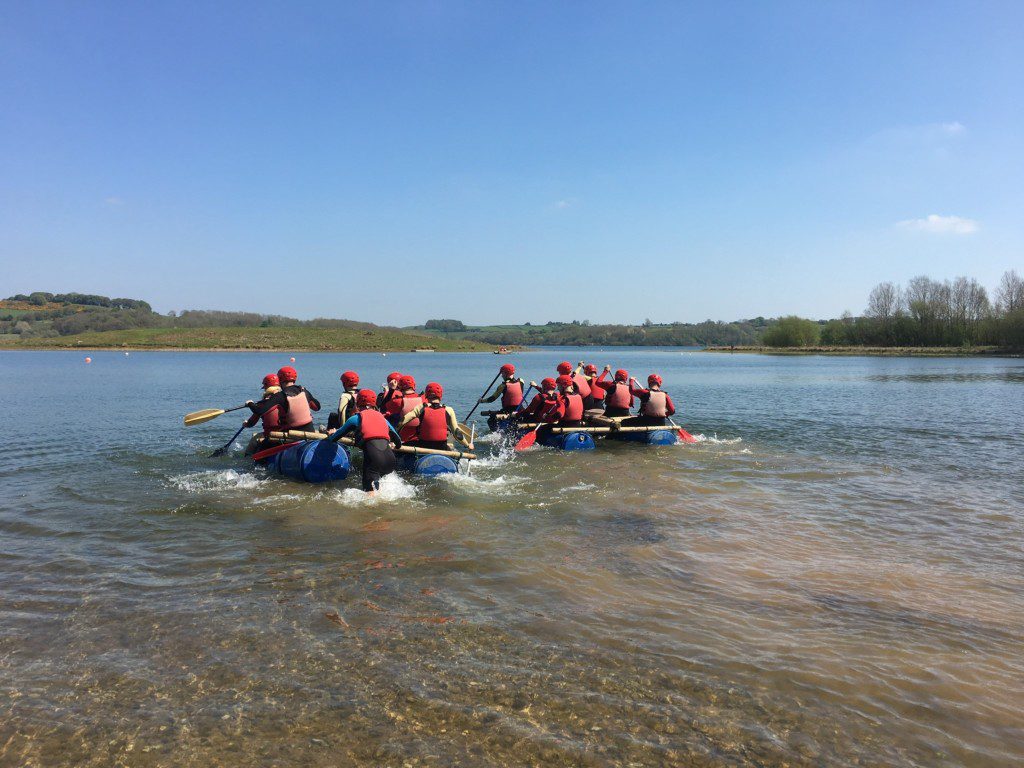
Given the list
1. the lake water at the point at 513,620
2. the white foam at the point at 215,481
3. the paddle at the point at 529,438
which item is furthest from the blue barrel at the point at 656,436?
the white foam at the point at 215,481

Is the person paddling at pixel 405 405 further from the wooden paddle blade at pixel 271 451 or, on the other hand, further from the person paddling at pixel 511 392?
the person paddling at pixel 511 392

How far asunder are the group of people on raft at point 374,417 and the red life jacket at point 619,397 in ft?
24.0

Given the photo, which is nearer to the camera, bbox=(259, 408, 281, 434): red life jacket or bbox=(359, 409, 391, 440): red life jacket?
bbox=(359, 409, 391, 440): red life jacket

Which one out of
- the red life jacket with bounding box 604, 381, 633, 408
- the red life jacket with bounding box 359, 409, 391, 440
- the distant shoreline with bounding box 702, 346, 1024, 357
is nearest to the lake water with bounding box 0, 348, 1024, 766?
the red life jacket with bounding box 359, 409, 391, 440

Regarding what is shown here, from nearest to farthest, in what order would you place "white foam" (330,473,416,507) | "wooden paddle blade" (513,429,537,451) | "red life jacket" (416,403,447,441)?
"white foam" (330,473,416,507)
"red life jacket" (416,403,447,441)
"wooden paddle blade" (513,429,537,451)

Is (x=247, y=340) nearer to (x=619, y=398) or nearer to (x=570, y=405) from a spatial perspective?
(x=619, y=398)

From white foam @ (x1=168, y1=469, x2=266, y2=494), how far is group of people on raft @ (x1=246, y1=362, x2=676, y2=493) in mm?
1102

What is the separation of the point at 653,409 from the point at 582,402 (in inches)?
82.9

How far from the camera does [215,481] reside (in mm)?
13305

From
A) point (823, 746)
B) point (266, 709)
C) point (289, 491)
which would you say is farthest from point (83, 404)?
point (823, 746)

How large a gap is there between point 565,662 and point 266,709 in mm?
2519

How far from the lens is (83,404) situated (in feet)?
96.2

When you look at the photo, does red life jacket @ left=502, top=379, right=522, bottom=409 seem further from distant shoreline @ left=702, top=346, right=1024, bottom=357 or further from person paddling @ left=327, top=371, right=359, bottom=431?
distant shoreline @ left=702, top=346, right=1024, bottom=357

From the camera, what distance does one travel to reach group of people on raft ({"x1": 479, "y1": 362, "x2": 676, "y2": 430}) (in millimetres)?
17844
